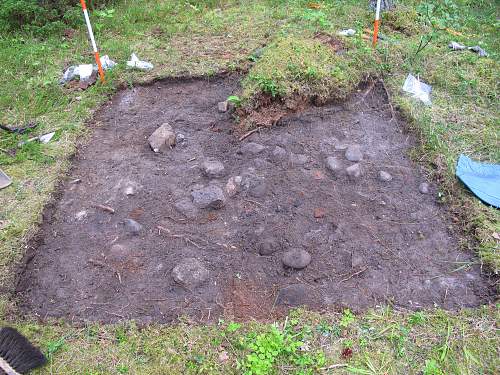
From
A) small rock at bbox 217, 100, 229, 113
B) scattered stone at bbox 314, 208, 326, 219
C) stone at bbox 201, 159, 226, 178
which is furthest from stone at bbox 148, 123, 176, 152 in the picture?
scattered stone at bbox 314, 208, 326, 219

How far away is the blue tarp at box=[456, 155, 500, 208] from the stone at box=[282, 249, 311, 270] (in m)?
1.38

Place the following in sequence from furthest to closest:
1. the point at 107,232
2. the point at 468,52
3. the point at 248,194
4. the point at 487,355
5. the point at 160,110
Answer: the point at 468,52 < the point at 160,110 < the point at 248,194 < the point at 107,232 < the point at 487,355

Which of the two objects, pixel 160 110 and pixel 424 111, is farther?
pixel 160 110

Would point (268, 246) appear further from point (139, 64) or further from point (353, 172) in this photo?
point (139, 64)

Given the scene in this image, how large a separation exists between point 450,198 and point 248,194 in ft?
4.90

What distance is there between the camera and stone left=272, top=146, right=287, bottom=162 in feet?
11.5

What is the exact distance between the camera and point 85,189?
11.3 feet

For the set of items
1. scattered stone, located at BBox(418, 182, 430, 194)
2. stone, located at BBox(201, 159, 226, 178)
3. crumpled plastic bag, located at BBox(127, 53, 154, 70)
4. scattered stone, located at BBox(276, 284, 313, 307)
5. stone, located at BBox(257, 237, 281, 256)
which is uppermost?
crumpled plastic bag, located at BBox(127, 53, 154, 70)

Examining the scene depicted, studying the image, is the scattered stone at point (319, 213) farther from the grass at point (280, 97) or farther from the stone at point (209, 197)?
the grass at point (280, 97)

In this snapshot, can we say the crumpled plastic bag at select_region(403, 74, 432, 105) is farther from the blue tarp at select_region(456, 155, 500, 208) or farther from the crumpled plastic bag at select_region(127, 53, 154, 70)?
the crumpled plastic bag at select_region(127, 53, 154, 70)

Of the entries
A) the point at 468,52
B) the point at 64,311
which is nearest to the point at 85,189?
the point at 64,311

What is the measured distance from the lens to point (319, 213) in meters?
3.08

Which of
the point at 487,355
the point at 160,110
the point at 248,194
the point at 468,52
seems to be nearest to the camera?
the point at 487,355

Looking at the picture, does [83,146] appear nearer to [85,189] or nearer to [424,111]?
[85,189]
